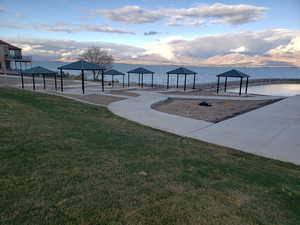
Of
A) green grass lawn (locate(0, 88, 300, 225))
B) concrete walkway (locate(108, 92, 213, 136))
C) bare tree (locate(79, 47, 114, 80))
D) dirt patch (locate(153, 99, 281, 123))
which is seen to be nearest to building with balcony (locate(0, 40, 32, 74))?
bare tree (locate(79, 47, 114, 80))

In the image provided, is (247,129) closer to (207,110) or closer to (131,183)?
(207,110)

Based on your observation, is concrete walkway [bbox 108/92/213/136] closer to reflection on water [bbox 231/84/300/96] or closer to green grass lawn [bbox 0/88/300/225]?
green grass lawn [bbox 0/88/300/225]

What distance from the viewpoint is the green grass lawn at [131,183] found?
9.85ft

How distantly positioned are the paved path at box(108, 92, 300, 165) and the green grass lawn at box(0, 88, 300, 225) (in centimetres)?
110

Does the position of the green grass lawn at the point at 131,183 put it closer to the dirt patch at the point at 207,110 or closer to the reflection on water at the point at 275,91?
the dirt patch at the point at 207,110

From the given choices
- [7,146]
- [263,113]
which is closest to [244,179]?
[7,146]

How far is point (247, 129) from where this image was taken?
33.0ft

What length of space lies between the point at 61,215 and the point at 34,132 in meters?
4.33

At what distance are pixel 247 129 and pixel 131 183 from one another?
7869 mm

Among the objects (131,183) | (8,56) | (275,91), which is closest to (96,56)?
(8,56)

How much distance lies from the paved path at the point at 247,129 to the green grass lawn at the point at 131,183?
3.62 ft

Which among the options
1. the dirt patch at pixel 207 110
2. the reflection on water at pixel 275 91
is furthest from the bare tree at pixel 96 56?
the dirt patch at pixel 207 110

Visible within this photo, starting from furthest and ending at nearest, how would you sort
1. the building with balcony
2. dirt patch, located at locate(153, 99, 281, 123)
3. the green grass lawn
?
1. the building with balcony
2. dirt patch, located at locate(153, 99, 281, 123)
3. the green grass lawn

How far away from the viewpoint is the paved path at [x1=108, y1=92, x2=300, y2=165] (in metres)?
7.67
